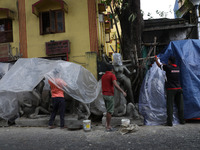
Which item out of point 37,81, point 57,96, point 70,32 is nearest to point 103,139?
point 57,96

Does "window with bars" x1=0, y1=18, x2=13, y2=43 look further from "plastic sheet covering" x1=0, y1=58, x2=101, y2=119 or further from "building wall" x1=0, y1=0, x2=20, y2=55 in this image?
"plastic sheet covering" x1=0, y1=58, x2=101, y2=119

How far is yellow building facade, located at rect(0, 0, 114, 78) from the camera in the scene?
329 inches

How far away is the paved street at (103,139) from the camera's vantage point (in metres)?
3.50

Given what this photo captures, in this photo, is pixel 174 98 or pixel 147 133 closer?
pixel 147 133

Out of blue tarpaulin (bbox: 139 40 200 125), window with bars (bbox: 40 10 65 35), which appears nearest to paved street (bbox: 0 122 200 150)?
blue tarpaulin (bbox: 139 40 200 125)

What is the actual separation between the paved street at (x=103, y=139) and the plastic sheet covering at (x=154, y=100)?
0.35m

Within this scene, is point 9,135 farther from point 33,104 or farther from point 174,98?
point 174,98

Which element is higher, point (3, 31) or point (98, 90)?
point (3, 31)

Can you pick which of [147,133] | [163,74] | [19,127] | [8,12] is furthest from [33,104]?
[8,12]

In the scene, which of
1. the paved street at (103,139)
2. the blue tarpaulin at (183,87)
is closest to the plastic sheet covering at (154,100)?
the blue tarpaulin at (183,87)

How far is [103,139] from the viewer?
3.97 metres

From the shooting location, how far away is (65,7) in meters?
8.35

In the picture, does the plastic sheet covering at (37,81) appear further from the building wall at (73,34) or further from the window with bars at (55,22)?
the window with bars at (55,22)

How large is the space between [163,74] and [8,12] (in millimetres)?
7670
